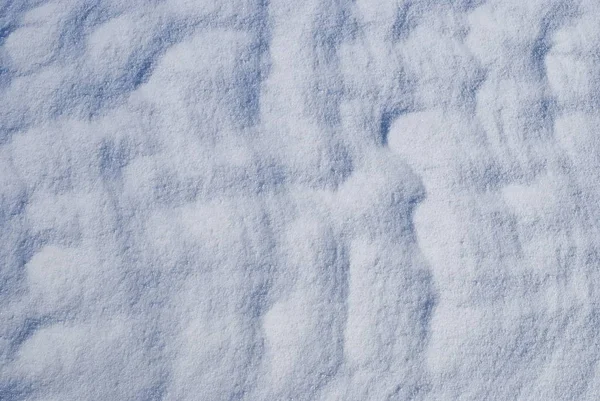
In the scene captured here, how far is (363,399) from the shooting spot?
131cm

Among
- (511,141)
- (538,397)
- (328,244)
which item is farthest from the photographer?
(511,141)

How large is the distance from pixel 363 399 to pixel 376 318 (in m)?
0.16

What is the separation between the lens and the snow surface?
4.37ft

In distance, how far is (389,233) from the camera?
1415mm

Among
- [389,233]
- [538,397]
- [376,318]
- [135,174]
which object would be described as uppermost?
[135,174]

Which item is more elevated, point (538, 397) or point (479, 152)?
point (479, 152)

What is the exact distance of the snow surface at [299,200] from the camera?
1.33m

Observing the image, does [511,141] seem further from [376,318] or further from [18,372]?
[18,372]

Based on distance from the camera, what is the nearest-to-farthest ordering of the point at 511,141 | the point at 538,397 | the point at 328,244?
the point at 538,397
the point at 328,244
the point at 511,141

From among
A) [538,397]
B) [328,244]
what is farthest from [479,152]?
[538,397]

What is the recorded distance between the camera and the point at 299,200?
145 cm

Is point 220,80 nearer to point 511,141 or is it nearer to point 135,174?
point 135,174

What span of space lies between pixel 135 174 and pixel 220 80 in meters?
0.31

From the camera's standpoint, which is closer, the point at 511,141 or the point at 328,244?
the point at 328,244
